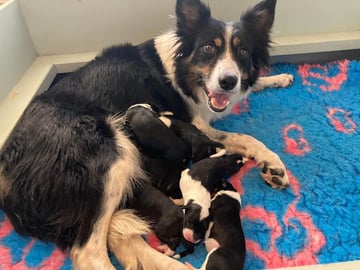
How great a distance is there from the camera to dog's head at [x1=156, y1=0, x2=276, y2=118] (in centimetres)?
195

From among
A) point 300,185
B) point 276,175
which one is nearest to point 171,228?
point 276,175

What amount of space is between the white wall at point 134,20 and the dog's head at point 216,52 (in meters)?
0.59

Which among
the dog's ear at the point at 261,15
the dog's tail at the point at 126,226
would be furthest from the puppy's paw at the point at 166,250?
the dog's ear at the point at 261,15

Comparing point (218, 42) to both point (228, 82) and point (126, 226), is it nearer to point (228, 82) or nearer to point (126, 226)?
point (228, 82)

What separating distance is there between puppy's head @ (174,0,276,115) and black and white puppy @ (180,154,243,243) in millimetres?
428

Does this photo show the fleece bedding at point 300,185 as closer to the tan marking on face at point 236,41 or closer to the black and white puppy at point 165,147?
the black and white puppy at point 165,147

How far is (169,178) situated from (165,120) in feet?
1.17

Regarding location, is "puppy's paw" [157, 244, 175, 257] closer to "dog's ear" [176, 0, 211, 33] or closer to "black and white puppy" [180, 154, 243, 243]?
"black and white puppy" [180, 154, 243, 243]

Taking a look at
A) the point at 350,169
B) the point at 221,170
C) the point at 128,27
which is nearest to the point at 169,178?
the point at 221,170

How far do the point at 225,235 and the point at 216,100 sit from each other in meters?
0.85

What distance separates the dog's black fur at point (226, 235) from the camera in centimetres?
137

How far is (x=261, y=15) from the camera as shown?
6.82 feet

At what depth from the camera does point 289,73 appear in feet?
9.45

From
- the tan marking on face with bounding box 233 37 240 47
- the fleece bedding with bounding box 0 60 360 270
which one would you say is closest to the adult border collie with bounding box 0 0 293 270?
the tan marking on face with bounding box 233 37 240 47
